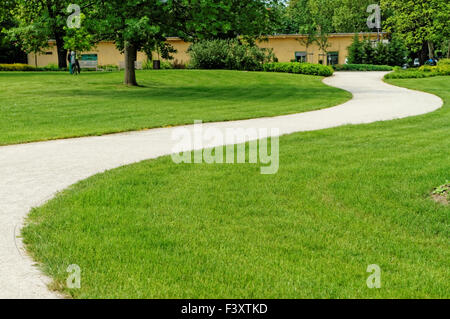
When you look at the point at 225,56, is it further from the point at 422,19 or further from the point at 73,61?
the point at 422,19

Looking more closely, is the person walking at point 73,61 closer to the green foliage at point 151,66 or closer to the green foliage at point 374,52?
the green foliage at point 151,66

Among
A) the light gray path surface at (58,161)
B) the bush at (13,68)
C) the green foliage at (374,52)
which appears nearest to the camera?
the light gray path surface at (58,161)

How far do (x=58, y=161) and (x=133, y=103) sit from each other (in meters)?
9.55

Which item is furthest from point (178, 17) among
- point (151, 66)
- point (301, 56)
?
point (301, 56)

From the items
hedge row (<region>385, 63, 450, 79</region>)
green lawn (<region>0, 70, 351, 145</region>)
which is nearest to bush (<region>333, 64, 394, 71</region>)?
hedge row (<region>385, 63, 450, 79</region>)

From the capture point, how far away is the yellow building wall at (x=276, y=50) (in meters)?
54.9

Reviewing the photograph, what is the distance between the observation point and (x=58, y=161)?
8.65m

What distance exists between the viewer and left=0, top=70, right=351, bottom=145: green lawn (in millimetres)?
12820

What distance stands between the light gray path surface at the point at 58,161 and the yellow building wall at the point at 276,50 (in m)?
40.3

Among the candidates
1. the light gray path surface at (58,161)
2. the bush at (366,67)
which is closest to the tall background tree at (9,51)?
the bush at (366,67)

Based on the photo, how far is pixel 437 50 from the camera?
74.6 meters

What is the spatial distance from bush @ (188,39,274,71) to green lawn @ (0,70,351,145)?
29.8ft
